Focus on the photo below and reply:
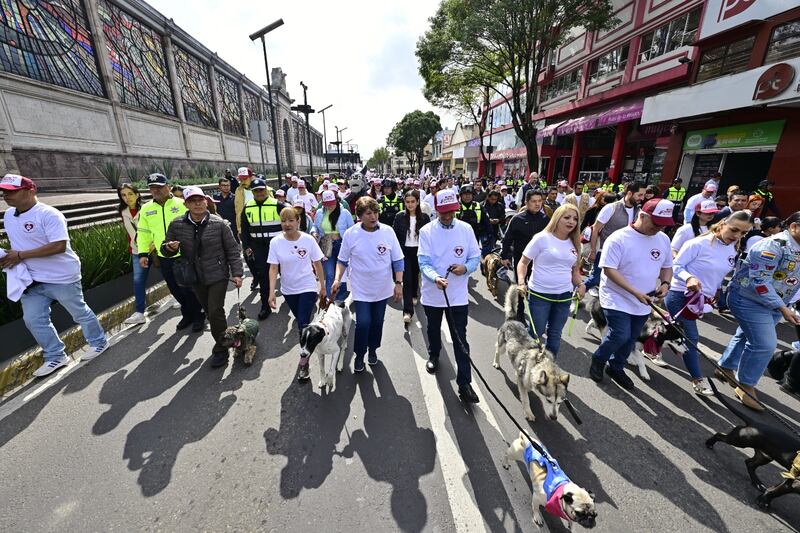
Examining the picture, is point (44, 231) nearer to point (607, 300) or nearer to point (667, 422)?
point (607, 300)

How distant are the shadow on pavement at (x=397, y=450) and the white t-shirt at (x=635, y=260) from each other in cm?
269

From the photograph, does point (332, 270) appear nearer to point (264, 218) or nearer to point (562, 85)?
point (264, 218)

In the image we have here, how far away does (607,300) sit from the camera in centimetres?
381

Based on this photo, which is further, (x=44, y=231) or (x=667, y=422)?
(x=44, y=231)

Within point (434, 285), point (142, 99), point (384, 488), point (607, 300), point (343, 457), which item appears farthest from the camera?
point (142, 99)

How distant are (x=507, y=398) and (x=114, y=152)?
87.6ft

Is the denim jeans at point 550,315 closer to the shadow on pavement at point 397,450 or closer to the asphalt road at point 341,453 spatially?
the asphalt road at point 341,453

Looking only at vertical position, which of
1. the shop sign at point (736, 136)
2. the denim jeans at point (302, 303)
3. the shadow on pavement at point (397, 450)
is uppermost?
the shop sign at point (736, 136)

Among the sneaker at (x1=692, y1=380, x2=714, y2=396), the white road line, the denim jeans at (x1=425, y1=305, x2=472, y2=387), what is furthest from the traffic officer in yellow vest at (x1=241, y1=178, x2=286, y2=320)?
the sneaker at (x1=692, y1=380, x2=714, y2=396)

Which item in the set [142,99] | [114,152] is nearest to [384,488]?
[114,152]

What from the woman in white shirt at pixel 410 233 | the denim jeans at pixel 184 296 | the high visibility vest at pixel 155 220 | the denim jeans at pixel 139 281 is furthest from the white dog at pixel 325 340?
the denim jeans at pixel 139 281

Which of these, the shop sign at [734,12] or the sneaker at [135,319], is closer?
the sneaker at [135,319]

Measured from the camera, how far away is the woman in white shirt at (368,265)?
384 centimetres

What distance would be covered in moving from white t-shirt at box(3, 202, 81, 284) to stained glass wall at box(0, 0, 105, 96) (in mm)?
18484
